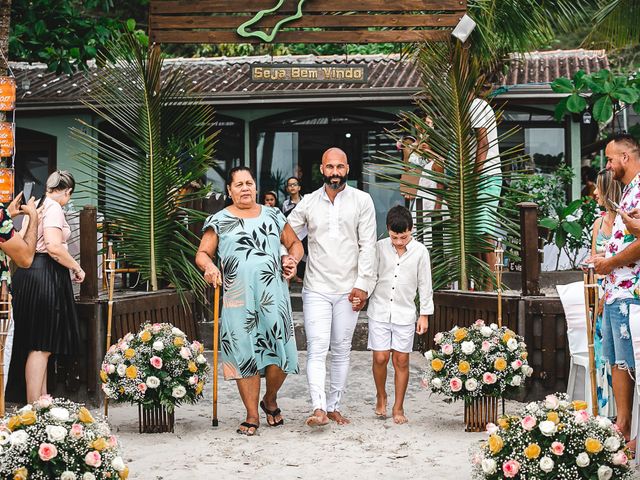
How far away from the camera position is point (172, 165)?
9141 mm

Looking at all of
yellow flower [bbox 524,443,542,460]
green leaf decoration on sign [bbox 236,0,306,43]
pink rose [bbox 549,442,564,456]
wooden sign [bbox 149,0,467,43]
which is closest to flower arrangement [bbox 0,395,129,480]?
yellow flower [bbox 524,443,542,460]

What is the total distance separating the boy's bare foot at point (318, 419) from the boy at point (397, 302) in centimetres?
73

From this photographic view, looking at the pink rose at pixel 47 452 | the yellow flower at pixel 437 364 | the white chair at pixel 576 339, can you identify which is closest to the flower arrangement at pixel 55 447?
the pink rose at pixel 47 452

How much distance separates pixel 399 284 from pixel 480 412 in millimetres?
1096

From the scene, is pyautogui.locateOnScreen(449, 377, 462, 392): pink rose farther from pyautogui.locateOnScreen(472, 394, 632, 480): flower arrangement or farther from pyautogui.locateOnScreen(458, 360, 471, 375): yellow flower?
pyautogui.locateOnScreen(472, 394, 632, 480): flower arrangement

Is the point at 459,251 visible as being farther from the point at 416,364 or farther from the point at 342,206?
the point at 342,206

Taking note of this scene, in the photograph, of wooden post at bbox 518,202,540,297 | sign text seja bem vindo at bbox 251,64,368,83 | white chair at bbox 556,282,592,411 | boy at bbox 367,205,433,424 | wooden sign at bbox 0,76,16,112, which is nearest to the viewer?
white chair at bbox 556,282,592,411

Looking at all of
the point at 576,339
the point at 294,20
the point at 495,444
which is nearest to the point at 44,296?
the point at 576,339

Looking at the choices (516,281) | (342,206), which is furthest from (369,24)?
(342,206)

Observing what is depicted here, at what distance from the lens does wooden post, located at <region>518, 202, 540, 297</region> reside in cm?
780

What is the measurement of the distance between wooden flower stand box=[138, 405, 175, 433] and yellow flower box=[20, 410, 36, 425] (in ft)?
7.95

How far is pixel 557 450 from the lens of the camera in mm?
4492

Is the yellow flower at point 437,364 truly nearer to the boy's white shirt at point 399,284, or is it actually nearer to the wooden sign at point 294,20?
the boy's white shirt at point 399,284

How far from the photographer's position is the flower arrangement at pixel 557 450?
4496 mm
